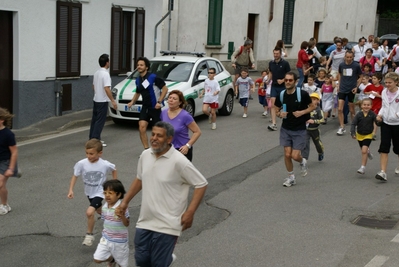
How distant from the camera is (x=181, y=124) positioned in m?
8.84

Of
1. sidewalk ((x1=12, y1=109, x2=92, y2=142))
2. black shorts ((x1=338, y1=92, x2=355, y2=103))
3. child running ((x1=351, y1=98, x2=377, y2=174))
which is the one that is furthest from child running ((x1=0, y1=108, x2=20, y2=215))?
black shorts ((x1=338, y1=92, x2=355, y2=103))

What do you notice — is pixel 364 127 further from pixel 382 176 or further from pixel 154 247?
pixel 154 247

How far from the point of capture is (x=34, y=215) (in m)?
8.69

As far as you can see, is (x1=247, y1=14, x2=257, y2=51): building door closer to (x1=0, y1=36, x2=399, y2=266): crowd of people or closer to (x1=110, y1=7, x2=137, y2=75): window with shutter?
(x1=0, y1=36, x2=399, y2=266): crowd of people

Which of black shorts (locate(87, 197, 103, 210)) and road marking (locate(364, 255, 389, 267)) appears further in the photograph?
black shorts (locate(87, 197, 103, 210))

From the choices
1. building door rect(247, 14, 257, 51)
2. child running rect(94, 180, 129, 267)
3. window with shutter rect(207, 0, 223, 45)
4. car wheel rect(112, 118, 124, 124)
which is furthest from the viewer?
building door rect(247, 14, 257, 51)

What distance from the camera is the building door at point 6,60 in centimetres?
1483

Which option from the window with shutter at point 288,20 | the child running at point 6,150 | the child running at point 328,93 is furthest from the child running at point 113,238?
the window with shutter at point 288,20

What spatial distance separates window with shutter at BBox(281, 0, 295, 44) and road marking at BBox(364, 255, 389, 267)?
25844 millimetres

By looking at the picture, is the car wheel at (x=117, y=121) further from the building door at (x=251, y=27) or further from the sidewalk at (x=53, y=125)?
the building door at (x=251, y=27)

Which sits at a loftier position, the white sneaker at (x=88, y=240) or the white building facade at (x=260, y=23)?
the white building facade at (x=260, y=23)

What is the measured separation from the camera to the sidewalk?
1434cm

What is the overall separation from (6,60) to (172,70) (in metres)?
3.98

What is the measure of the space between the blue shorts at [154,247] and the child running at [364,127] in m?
6.30
